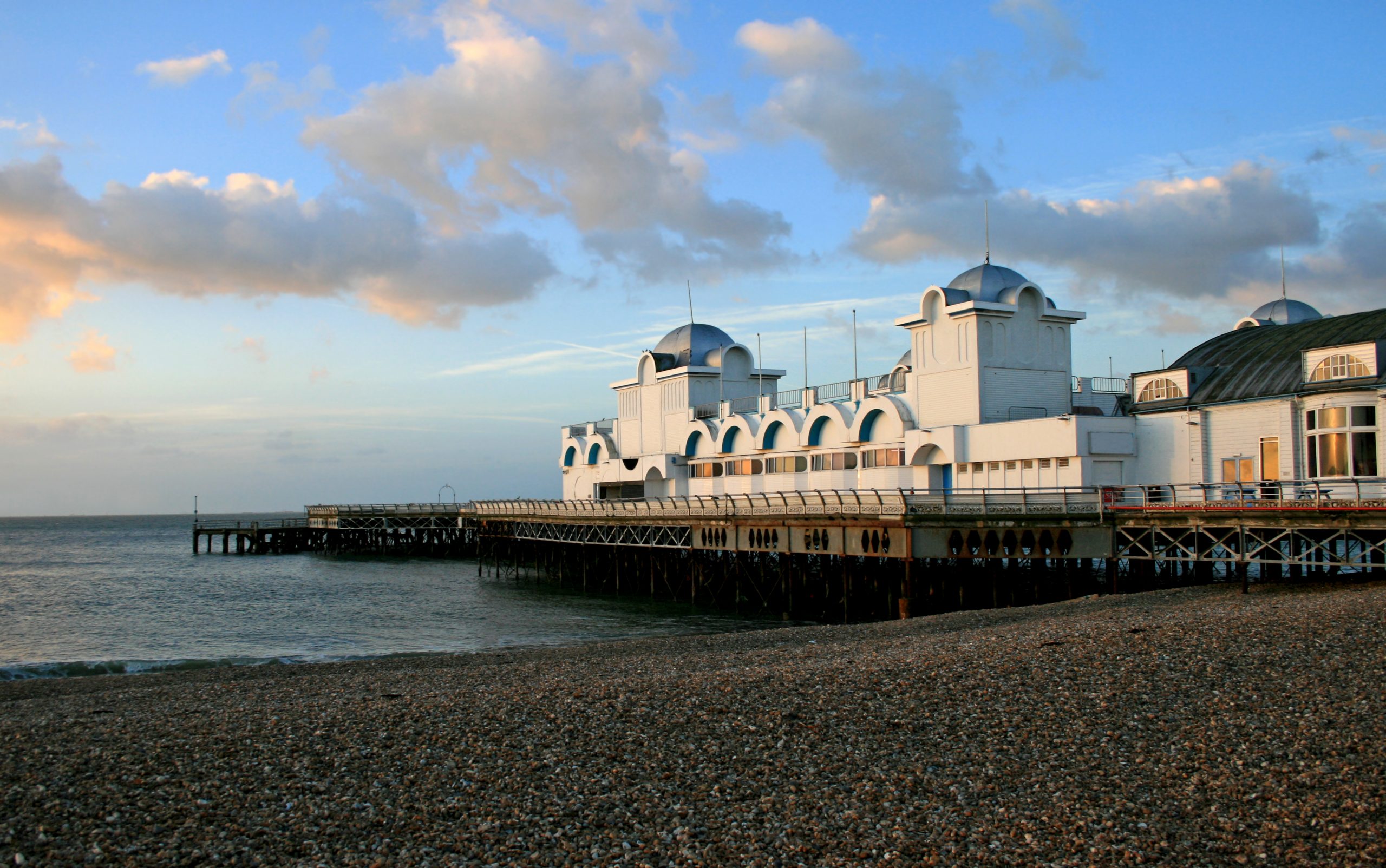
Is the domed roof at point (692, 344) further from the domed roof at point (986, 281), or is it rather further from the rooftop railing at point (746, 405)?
the domed roof at point (986, 281)

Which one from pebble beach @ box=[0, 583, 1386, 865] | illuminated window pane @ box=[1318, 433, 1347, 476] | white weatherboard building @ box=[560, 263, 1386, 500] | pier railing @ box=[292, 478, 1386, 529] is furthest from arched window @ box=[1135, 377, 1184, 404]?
pebble beach @ box=[0, 583, 1386, 865]

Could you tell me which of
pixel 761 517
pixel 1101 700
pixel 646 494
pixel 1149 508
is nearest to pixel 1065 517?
pixel 1149 508

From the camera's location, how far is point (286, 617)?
36.2 m

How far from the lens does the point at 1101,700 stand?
1091 centimetres

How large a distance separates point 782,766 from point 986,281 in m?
27.6

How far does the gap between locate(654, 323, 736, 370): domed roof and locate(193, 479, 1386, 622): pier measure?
878 centimetres

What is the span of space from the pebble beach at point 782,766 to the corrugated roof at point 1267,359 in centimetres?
1272

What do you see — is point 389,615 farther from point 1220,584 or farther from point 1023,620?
point 1220,584

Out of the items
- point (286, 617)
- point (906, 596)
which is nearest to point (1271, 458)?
point (906, 596)

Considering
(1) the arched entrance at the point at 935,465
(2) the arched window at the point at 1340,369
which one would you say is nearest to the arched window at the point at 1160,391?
(2) the arched window at the point at 1340,369

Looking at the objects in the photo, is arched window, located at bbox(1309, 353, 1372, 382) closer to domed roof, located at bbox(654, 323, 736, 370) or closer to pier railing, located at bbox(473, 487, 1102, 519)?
pier railing, located at bbox(473, 487, 1102, 519)

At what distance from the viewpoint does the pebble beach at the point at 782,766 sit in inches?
295

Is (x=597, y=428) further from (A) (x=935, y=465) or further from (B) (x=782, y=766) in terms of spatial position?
(B) (x=782, y=766)

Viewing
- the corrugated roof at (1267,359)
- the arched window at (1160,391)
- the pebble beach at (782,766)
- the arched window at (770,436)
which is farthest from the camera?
the arched window at (770,436)
